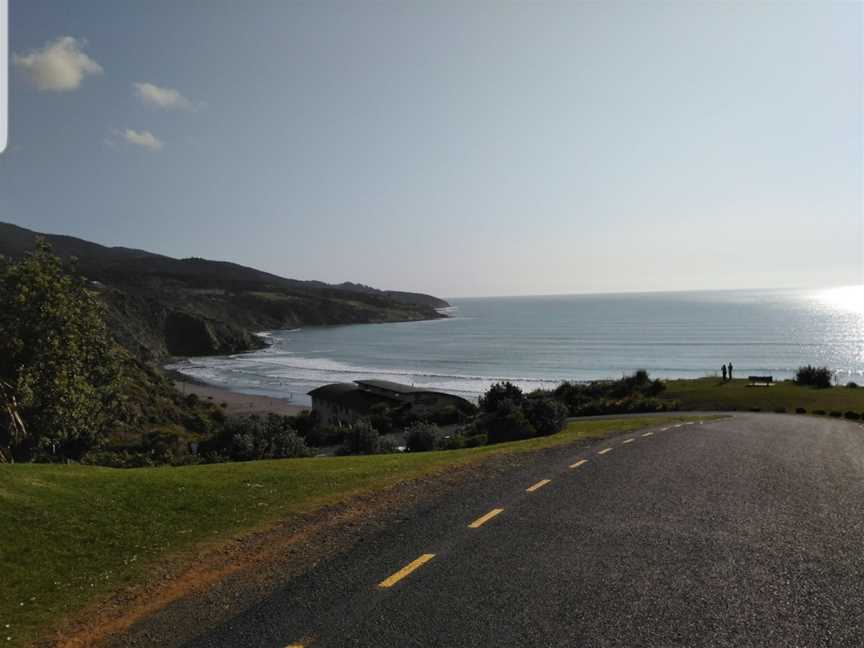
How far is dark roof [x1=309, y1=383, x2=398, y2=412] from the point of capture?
5231 cm

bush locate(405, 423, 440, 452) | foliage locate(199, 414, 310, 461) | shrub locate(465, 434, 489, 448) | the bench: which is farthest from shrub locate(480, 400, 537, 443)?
the bench

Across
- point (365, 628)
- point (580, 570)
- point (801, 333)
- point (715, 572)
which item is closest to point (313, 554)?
point (365, 628)

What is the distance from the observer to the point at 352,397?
2163 inches

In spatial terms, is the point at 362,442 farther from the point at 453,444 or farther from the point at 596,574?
the point at 596,574

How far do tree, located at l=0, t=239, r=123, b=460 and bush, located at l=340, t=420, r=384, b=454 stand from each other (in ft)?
38.5

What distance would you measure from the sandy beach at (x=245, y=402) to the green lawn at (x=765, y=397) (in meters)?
41.6

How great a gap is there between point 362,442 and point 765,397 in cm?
3844

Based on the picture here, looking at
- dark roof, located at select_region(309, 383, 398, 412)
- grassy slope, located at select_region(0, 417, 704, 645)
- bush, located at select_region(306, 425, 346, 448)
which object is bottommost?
bush, located at select_region(306, 425, 346, 448)

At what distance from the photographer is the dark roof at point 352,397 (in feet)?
172

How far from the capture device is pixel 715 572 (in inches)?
295

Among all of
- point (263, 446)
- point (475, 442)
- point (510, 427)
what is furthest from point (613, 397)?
point (263, 446)

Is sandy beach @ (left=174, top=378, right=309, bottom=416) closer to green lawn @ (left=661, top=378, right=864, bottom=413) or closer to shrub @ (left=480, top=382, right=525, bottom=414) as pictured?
shrub @ (left=480, top=382, right=525, bottom=414)

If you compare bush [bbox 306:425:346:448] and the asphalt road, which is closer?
the asphalt road

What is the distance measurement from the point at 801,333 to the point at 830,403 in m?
124
